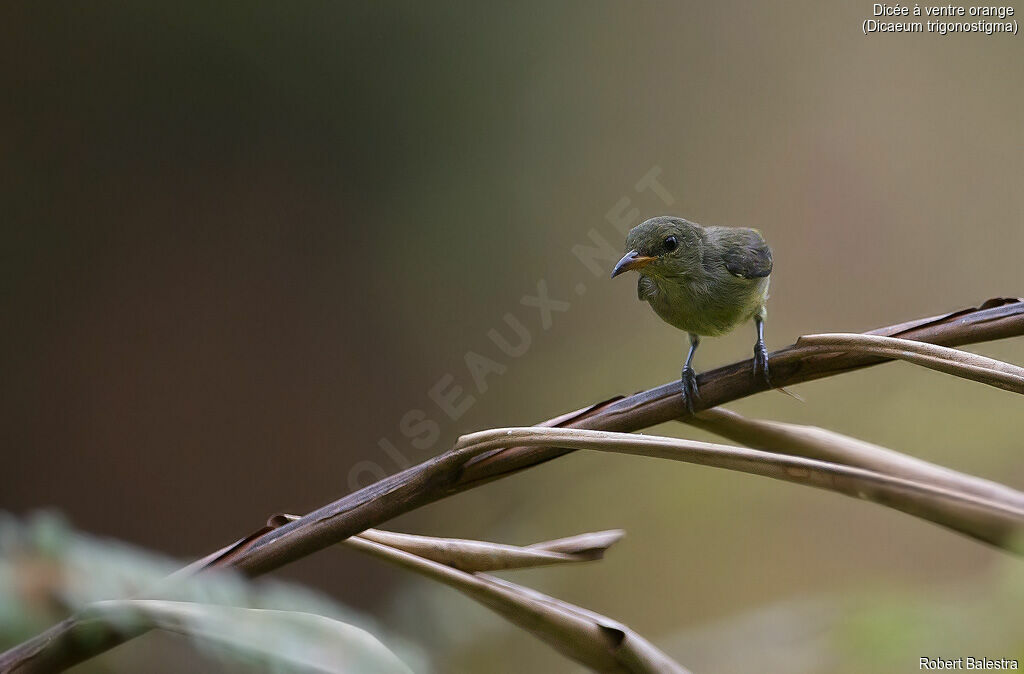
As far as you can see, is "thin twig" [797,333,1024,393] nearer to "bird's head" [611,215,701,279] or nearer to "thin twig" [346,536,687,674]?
"thin twig" [346,536,687,674]

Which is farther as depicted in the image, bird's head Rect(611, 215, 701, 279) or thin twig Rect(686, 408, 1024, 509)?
bird's head Rect(611, 215, 701, 279)

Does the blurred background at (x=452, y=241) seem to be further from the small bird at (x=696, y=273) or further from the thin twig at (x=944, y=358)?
the thin twig at (x=944, y=358)

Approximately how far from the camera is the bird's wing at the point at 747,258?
2102 millimetres

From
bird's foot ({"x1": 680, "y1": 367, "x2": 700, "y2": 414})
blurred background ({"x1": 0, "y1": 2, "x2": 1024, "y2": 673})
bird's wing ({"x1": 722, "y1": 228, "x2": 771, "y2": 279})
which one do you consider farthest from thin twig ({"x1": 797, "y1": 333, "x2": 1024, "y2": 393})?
blurred background ({"x1": 0, "y1": 2, "x2": 1024, "y2": 673})

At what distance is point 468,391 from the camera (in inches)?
151

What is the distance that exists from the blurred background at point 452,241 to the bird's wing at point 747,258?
2.63ft

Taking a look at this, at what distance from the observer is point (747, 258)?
6.94 feet

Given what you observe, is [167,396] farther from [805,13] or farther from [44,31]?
[805,13]

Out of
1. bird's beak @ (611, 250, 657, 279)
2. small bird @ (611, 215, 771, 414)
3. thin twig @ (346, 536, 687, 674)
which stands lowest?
thin twig @ (346, 536, 687, 674)

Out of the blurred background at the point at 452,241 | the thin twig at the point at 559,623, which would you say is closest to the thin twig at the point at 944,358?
the thin twig at the point at 559,623

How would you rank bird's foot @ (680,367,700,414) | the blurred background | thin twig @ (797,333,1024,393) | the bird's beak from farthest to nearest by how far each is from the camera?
1. the blurred background
2. the bird's beak
3. bird's foot @ (680,367,700,414)
4. thin twig @ (797,333,1024,393)

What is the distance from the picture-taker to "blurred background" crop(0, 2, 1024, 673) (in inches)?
126

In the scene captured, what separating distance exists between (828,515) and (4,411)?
3186 mm

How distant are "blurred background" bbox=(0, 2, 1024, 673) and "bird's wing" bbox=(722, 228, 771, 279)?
80 cm
